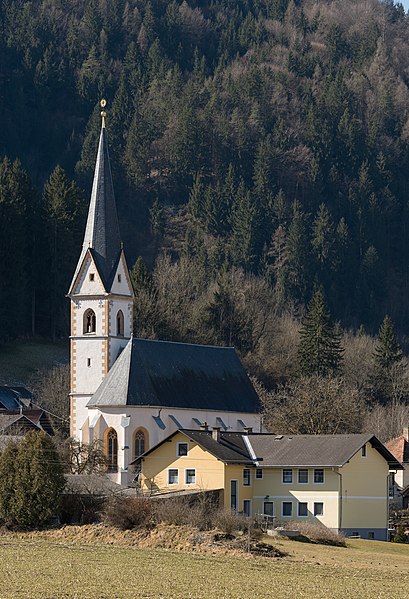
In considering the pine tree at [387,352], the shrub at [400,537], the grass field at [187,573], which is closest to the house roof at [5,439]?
the grass field at [187,573]

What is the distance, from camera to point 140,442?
83.8 m

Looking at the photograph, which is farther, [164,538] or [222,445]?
[222,445]

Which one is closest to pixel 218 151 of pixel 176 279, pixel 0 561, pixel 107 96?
pixel 107 96

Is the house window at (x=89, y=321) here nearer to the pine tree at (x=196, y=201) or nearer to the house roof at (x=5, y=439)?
the house roof at (x=5, y=439)

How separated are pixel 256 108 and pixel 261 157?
10.7 m

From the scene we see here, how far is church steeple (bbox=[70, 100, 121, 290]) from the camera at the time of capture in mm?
90000

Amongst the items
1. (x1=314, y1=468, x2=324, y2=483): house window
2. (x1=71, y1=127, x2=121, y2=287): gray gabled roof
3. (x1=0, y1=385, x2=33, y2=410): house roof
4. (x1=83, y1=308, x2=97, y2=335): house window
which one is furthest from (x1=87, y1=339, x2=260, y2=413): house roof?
(x1=0, y1=385, x2=33, y2=410): house roof

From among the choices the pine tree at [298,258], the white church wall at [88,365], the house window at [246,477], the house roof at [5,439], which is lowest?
the house window at [246,477]

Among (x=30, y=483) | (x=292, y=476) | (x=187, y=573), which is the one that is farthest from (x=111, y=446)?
(x=187, y=573)

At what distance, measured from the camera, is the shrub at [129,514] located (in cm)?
6700

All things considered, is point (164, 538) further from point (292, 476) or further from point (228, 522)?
point (292, 476)

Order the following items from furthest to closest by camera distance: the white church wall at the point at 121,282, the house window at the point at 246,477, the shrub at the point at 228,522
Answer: the white church wall at the point at 121,282, the house window at the point at 246,477, the shrub at the point at 228,522

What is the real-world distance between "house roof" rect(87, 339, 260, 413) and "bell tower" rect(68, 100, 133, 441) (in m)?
1.96

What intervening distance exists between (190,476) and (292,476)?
5013 millimetres
